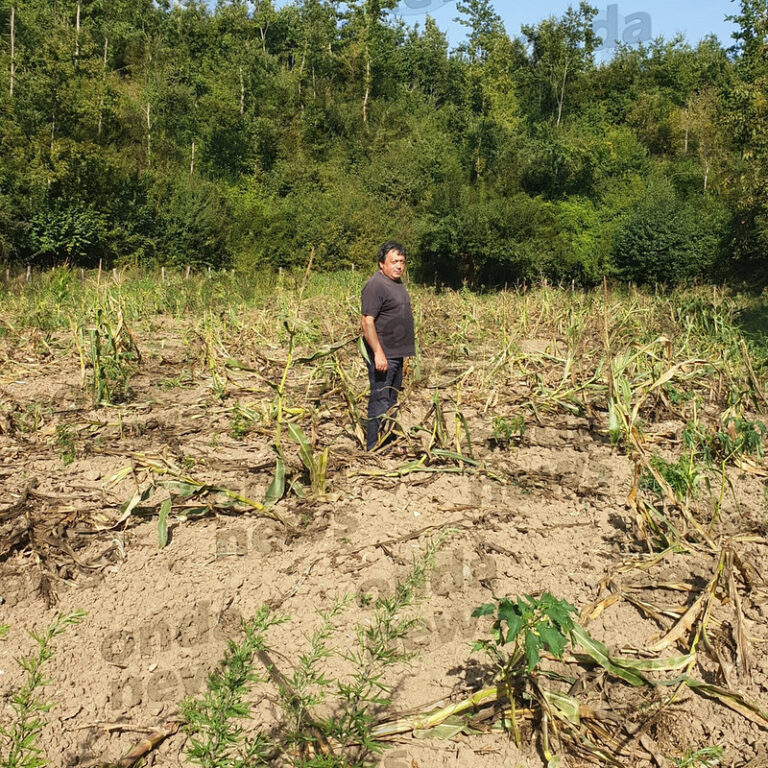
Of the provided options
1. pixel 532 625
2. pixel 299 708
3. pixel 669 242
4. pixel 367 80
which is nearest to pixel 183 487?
pixel 299 708

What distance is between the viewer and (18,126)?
75.5 feet

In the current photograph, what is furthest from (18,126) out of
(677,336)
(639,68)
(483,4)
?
(639,68)

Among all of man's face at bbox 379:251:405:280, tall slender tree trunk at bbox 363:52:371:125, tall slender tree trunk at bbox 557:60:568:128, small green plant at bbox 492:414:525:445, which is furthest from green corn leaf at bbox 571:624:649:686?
tall slender tree trunk at bbox 363:52:371:125

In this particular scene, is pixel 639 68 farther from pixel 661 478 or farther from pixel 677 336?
pixel 661 478

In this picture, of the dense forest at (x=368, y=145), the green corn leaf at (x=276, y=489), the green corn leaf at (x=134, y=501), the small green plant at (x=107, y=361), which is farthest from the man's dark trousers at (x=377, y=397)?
the dense forest at (x=368, y=145)

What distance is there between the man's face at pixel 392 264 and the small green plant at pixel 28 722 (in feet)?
8.60

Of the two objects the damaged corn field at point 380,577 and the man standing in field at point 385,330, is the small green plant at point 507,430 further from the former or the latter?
the man standing in field at point 385,330

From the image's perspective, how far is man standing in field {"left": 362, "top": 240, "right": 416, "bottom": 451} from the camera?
4195 mm

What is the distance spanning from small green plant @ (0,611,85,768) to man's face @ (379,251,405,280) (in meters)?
2.62

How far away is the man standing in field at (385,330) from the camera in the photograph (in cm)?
420

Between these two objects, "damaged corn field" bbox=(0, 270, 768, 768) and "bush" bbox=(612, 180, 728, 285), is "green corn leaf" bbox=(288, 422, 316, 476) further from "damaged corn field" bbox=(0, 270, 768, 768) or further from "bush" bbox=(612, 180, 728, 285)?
"bush" bbox=(612, 180, 728, 285)

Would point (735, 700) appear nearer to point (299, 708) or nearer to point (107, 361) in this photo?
point (299, 708)

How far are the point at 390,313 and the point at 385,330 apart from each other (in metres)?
0.11

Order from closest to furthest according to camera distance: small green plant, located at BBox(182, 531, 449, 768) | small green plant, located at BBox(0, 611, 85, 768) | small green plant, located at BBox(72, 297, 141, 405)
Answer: small green plant, located at BBox(0, 611, 85, 768)
small green plant, located at BBox(182, 531, 449, 768)
small green plant, located at BBox(72, 297, 141, 405)
